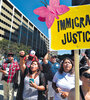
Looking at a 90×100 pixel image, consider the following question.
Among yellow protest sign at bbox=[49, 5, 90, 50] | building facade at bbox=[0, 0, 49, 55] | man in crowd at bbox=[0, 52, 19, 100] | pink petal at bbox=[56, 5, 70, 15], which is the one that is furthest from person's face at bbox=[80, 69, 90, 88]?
building facade at bbox=[0, 0, 49, 55]

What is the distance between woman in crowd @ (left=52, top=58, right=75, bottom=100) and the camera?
200 centimetres

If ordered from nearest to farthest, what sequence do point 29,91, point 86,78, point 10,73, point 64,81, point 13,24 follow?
point 86,78
point 64,81
point 29,91
point 10,73
point 13,24

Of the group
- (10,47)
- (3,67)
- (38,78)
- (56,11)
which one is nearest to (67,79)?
(38,78)

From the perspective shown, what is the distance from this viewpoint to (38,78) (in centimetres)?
215

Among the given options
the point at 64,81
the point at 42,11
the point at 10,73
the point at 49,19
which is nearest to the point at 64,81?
the point at 64,81

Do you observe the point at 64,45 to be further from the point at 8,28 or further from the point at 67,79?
the point at 8,28

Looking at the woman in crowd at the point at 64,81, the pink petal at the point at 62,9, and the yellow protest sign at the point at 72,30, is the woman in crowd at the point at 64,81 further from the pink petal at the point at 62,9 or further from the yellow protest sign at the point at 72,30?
the pink petal at the point at 62,9

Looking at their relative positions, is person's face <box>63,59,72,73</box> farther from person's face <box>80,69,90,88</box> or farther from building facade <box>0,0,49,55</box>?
building facade <box>0,0,49,55</box>

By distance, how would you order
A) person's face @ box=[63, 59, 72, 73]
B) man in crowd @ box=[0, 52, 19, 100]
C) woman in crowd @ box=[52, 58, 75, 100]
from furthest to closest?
man in crowd @ box=[0, 52, 19, 100] < person's face @ box=[63, 59, 72, 73] < woman in crowd @ box=[52, 58, 75, 100]

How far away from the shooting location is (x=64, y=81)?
2.04 meters

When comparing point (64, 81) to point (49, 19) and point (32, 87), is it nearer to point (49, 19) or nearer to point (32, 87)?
point (32, 87)

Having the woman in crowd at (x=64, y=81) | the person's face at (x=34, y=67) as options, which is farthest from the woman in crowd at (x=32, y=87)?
the woman in crowd at (x=64, y=81)

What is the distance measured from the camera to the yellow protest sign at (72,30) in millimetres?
1456

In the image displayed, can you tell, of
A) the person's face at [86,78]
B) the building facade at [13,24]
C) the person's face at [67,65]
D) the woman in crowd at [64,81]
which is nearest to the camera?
the person's face at [86,78]
